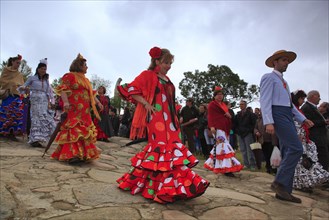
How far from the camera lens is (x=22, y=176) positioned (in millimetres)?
3744

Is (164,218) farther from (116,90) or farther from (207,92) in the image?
(207,92)

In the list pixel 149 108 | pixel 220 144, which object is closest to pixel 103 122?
pixel 220 144

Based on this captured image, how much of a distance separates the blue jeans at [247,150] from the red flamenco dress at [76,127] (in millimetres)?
4246

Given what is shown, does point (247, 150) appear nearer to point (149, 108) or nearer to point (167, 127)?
point (167, 127)

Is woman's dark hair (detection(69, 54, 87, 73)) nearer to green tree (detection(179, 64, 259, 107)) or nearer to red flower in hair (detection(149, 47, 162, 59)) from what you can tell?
red flower in hair (detection(149, 47, 162, 59))

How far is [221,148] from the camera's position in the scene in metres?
5.70

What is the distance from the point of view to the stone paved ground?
268cm

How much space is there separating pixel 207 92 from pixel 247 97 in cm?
594

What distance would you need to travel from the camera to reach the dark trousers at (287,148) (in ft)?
12.4

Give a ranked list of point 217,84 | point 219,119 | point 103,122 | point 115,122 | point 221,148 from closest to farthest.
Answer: point 221,148 → point 219,119 → point 103,122 → point 115,122 → point 217,84

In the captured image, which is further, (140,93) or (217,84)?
(217,84)

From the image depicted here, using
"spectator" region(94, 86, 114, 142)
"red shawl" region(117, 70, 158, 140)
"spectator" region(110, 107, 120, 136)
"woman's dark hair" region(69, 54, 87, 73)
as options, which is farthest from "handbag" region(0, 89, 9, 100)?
"spectator" region(110, 107, 120, 136)

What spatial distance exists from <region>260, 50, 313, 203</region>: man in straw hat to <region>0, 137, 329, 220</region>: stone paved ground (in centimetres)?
25

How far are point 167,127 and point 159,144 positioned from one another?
236mm
